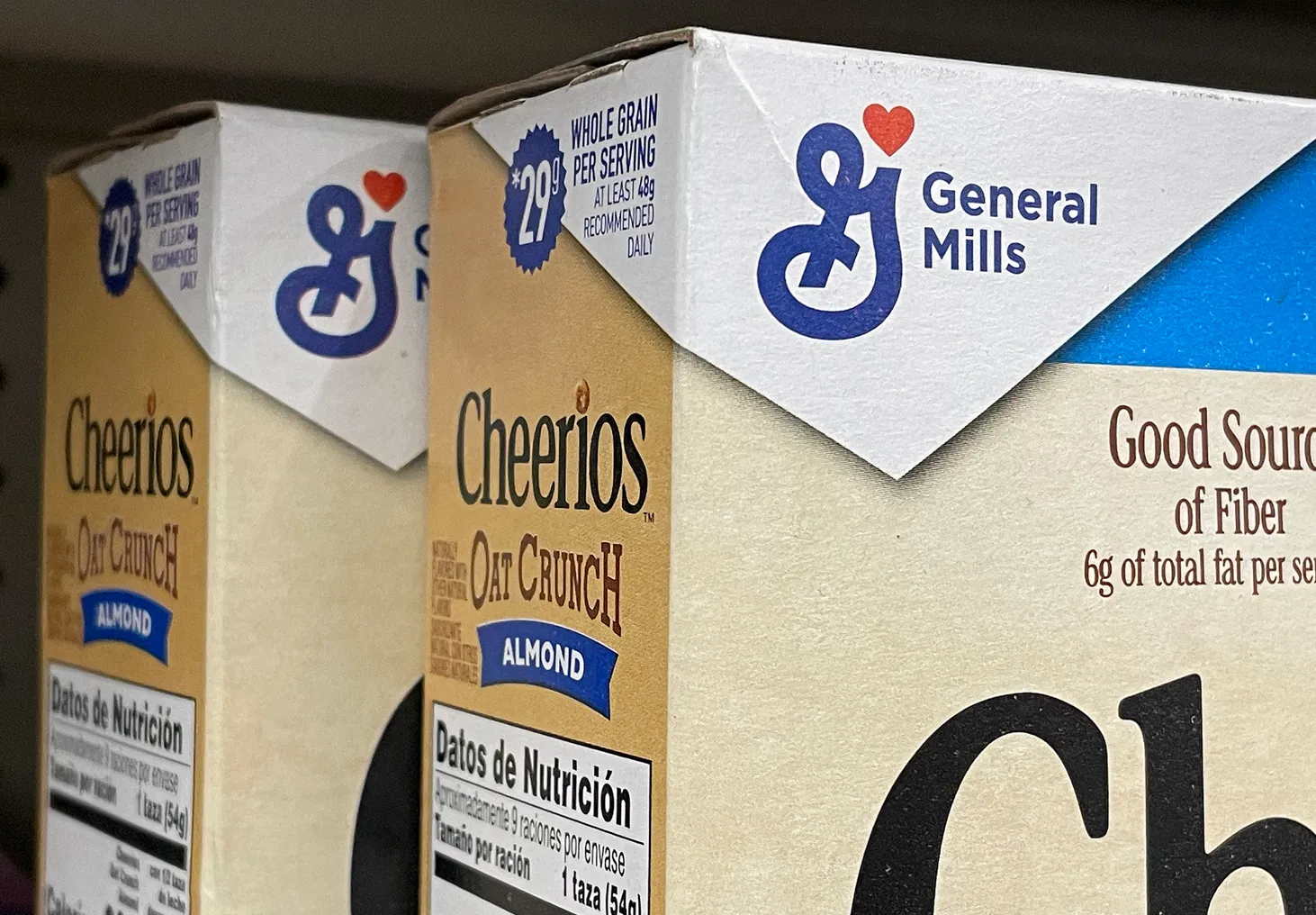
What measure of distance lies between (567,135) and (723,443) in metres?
0.16

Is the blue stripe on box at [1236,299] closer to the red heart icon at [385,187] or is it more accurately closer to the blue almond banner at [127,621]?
the red heart icon at [385,187]

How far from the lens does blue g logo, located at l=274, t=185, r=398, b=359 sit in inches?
29.3

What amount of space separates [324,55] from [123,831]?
0.41 metres

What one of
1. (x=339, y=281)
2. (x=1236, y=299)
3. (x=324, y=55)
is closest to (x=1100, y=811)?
(x=1236, y=299)

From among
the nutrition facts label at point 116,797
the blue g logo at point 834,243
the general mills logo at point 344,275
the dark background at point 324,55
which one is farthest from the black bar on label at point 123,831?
the blue g logo at point 834,243

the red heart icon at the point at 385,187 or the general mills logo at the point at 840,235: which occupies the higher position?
the red heart icon at the point at 385,187

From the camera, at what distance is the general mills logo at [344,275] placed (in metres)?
0.74

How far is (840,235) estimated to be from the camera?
0.58m

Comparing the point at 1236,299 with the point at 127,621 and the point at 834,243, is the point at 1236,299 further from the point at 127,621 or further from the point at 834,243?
the point at 127,621

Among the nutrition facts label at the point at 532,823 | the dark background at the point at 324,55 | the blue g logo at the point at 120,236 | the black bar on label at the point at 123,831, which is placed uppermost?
the dark background at the point at 324,55

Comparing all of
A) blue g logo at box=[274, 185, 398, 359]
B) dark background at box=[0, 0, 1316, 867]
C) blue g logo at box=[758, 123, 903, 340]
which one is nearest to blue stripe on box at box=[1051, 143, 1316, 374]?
blue g logo at box=[758, 123, 903, 340]

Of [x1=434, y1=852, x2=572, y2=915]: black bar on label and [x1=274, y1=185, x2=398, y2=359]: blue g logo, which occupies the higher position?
[x1=274, y1=185, x2=398, y2=359]: blue g logo

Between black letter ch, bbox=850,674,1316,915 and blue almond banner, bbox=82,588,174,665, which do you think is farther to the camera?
blue almond banner, bbox=82,588,174,665

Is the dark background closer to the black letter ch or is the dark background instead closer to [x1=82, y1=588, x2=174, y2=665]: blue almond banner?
[x1=82, y1=588, x2=174, y2=665]: blue almond banner
